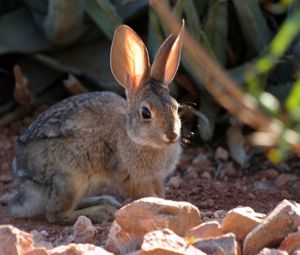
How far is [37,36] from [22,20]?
0.79 ft

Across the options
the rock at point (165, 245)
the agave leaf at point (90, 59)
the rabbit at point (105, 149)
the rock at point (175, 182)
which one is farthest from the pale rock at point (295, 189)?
the rock at point (165, 245)

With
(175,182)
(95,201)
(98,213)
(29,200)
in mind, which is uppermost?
(29,200)

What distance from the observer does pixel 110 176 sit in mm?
5496

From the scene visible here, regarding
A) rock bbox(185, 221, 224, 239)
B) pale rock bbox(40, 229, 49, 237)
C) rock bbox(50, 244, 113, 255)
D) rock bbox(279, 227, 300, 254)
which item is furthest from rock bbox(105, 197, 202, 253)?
pale rock bbox(40, 229, 49, 237)

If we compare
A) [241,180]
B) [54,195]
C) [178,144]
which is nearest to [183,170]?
[241,180]

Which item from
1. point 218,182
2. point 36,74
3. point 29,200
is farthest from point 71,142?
point 36,74

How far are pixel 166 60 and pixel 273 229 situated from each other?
190 cm

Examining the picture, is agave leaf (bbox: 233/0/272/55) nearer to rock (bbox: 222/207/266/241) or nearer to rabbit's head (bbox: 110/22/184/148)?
Result: rabbit's head (bbox: 110/22/184/148)

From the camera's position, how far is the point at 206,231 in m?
3.80

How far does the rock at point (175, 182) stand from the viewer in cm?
647

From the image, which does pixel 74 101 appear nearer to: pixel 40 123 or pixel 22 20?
pixel 40 123

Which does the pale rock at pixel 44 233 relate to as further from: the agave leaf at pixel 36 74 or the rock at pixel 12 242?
the agave leaf at pixel 36 74

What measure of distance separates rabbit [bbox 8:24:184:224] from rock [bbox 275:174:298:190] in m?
1.17

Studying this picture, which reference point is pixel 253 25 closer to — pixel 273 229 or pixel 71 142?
pixel 71 142
